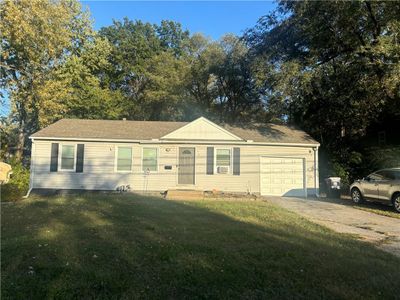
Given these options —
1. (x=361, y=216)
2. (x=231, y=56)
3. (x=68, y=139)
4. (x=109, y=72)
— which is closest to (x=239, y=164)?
(x=361, y=216)

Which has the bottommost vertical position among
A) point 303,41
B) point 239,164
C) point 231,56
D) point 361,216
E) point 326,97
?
point 361,216

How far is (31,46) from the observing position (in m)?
24.6

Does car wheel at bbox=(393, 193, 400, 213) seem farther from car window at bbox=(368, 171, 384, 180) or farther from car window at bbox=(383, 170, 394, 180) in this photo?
car window at bbox=(368, 171, 384, 180)

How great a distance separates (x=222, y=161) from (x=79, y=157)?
7.45 m

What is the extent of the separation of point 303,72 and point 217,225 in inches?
494

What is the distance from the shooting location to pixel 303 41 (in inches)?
779

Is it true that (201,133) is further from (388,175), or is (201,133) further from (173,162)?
(388,175)

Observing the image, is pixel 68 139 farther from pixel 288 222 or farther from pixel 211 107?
pixel 211 107

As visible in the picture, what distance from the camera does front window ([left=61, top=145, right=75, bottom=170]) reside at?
1852 centimetres

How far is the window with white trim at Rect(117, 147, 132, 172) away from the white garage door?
6989 millimetres

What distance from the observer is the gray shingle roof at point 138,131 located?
1886 cm

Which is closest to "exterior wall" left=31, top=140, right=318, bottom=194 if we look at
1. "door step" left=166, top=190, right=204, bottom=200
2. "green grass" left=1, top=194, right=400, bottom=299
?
"door step" left=166, top=190, right=204, bottom=200

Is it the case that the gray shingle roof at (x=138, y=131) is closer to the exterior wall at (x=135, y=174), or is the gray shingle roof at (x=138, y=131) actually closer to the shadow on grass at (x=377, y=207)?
the exterior wall at (x=135, y=174)

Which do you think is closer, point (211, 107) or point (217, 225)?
point (217, 225)
